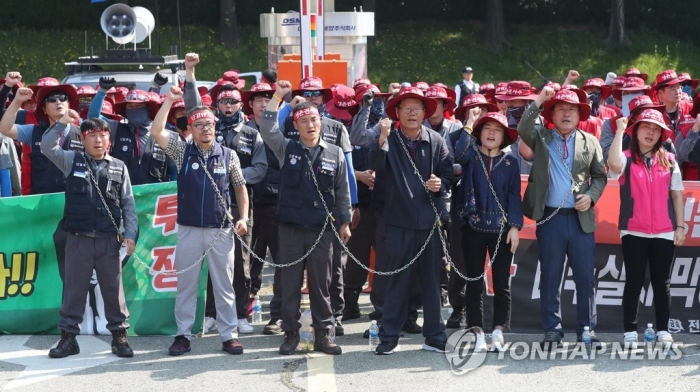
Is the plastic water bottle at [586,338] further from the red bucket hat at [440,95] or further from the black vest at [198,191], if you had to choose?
the black vest at [198,191]

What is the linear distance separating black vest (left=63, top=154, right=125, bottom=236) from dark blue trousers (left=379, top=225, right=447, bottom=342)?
2.20m

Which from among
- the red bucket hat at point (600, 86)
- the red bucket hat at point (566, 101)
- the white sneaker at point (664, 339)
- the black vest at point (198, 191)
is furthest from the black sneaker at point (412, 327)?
the red bucket hat at point (600, 86)

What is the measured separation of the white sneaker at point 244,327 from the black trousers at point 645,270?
10.4ft

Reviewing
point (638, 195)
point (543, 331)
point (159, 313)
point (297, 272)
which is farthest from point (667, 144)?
point (159, 313)

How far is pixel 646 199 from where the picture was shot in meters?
8.73

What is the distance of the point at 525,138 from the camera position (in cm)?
880

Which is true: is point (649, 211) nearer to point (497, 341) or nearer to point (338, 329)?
point (497, 341)

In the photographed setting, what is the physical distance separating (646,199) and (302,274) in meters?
2.79

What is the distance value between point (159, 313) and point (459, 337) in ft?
8.43

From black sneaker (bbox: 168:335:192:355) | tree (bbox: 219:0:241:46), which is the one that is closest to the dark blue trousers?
black sneaker (bbox: 168:335:192:355)

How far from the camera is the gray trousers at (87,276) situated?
8.68 metres

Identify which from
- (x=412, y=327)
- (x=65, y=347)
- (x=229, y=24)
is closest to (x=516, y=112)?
(x=412, y=327)

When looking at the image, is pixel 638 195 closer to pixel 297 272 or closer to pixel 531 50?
pixel 297 272

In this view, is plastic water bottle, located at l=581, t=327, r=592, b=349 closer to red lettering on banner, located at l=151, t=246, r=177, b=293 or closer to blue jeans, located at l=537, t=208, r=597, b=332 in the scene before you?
blue jeans, located at l=537, t=208, r=597, b=332
